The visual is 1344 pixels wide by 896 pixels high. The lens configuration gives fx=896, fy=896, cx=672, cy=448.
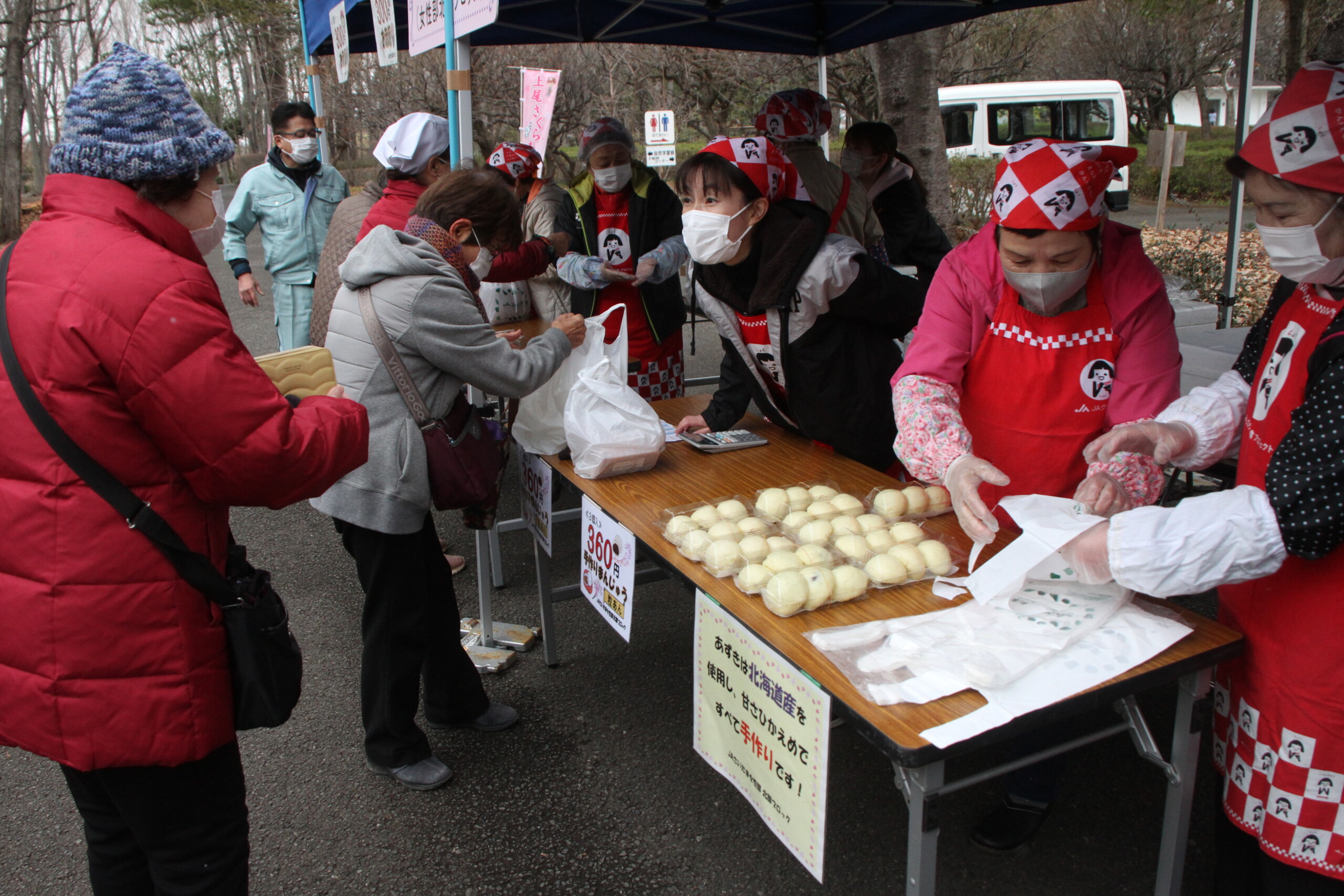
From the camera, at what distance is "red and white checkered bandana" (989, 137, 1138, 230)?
1721mm

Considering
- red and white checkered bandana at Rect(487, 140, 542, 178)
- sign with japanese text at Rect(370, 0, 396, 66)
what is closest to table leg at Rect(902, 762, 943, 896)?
sign with japanese text at Rect(370, 0, 396, 66)

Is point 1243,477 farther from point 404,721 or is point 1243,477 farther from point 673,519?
point 404,721

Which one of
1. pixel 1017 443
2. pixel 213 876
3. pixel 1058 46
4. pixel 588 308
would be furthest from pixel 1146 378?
pixel 1058 46

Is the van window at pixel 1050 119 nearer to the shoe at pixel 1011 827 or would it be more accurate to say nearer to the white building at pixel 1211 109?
the shoe at pixel 1011 827

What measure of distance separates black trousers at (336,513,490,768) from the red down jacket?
0.87 m

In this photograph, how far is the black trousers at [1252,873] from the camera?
1.40 metres

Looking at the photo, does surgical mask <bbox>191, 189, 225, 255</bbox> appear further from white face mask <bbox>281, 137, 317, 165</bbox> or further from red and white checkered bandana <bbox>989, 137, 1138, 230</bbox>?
white face mask <bbox>281, 137, 317, 165</bbox>

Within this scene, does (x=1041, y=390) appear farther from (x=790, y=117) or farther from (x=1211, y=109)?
(x=1211, y=109)

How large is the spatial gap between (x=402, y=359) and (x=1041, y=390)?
1474 millimetres

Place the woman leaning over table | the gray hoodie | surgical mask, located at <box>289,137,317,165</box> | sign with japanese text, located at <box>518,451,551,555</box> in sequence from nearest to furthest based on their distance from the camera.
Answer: the woman leaning over table, the gray hoodie, sign with japanese text, located at <box>518,451,551,555</box>, surgical mask, located at <box>289,137,317,165</box>

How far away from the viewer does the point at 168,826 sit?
1509 millimetres

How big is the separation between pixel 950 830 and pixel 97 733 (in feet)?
6.34

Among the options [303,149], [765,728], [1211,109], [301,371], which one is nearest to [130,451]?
[301,371]

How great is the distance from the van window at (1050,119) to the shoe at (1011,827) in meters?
14.8
